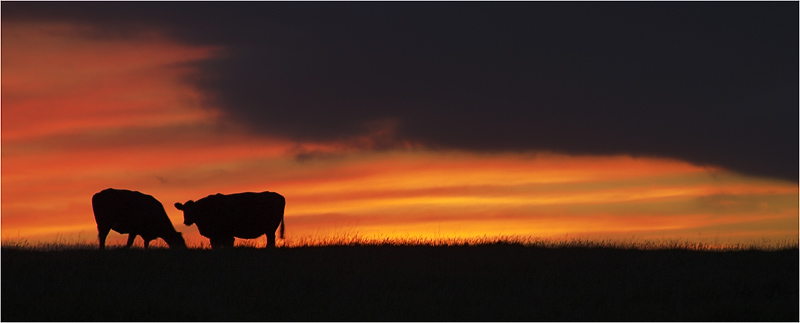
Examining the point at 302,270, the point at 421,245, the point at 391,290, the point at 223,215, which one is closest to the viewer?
the point at 391,290

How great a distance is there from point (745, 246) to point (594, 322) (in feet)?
36.3

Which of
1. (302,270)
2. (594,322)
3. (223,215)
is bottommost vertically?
(594,322)

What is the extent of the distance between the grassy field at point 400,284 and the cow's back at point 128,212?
4.44 meters

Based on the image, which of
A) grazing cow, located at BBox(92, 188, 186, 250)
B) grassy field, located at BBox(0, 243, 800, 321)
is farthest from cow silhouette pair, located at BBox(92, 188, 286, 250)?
grassy field, located at BBox(0, 243, 800, 321)

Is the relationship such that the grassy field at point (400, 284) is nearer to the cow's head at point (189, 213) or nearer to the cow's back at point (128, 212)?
the cow's back at point (128, 212)

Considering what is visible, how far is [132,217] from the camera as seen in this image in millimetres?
25125

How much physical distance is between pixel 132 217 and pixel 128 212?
0.19 m

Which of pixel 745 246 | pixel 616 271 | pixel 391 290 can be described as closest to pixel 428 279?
pixel 391 290

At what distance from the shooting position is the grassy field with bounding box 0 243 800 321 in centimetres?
1472

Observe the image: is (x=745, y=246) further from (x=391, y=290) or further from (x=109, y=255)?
(x=109, y=255)

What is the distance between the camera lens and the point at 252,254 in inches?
805

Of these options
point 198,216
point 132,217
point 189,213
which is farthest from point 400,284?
point 189,213

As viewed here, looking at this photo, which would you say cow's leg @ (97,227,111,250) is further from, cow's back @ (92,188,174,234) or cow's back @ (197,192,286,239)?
cow's back @ (197,192,286,239)

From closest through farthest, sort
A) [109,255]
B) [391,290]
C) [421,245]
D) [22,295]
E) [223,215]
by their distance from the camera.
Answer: [22,295] → [391,290] → [109,255] → [421,245] → [223,215]
